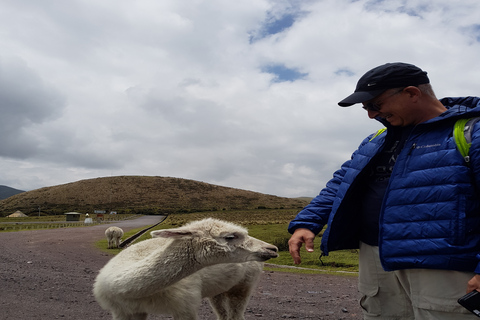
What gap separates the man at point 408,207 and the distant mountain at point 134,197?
6996cm

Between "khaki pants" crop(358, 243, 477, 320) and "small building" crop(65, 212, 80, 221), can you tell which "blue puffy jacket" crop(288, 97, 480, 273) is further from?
"small building" crop(65, 212, 80, 221)

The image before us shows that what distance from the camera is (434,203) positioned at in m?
2.49

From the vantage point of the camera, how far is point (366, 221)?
3.23 meters

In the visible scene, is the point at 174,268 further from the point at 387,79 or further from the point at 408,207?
the point at 387,79

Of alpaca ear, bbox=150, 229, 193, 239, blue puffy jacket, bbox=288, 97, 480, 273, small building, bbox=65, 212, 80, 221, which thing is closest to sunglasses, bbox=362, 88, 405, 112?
blue puffy jacket, bbox=288, 97, 480, 273

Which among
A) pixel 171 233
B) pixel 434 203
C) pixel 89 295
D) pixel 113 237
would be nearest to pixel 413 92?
pixel 434 203

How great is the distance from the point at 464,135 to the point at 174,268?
2.91 m

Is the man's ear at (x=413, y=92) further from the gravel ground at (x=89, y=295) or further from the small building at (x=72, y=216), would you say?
the small building at (x=72, y=216)

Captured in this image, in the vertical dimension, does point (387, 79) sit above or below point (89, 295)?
above

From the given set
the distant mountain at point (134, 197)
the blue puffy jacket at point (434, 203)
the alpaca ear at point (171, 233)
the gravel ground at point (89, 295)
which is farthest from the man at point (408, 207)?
the distant mountain at point (134, 197)

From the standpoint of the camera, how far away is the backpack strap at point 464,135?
2424 mm

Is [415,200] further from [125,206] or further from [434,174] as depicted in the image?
[125,206]

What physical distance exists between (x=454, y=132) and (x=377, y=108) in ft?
2.10

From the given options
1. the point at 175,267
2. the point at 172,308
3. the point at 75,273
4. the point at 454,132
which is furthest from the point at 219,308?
the point at 75,273
